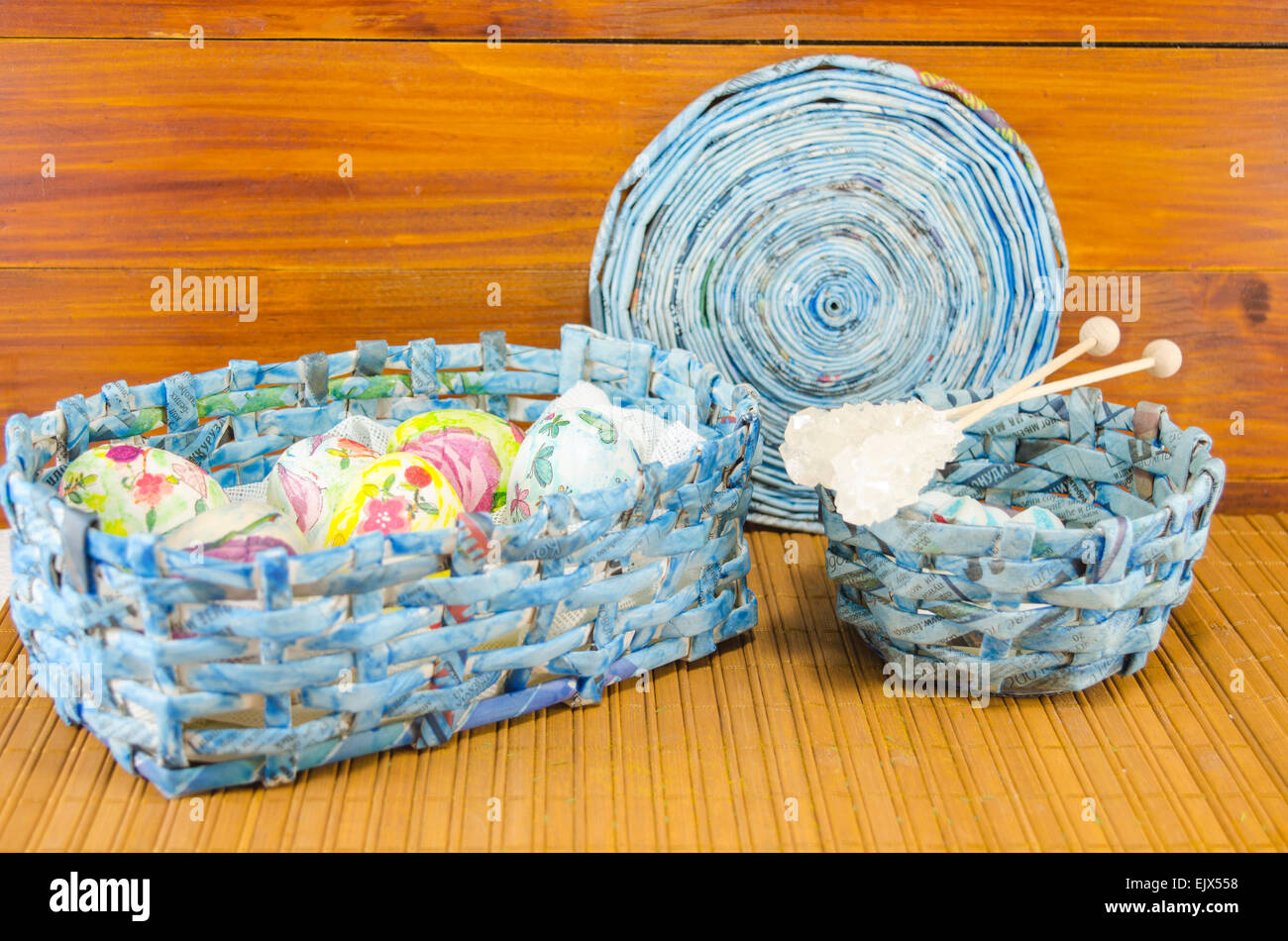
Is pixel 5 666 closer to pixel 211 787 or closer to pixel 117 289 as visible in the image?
pixel 211 787

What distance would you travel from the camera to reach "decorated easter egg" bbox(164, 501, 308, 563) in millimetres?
854

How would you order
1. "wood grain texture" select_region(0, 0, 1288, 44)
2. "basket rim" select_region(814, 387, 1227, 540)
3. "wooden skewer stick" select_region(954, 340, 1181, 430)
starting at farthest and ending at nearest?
1. "wood grain texture" select_region(0, 0, 1288, 44)
2. "wooden skewer stick" select_region(954, 340, 1181, 430)
3. "basket rim" select_region(814, 387, 1227, 540)

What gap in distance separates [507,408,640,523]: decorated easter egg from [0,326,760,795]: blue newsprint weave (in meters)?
0.08

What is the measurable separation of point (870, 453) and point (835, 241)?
1.51 ft

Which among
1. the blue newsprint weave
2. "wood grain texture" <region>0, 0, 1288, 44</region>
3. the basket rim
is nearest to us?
the blue newsprint weave

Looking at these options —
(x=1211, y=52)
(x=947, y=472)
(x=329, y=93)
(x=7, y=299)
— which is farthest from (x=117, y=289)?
(x=1211, y=52)

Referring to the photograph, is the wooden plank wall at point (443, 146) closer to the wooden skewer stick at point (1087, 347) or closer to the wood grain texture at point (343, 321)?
the wood grain texture at point (343, 321)

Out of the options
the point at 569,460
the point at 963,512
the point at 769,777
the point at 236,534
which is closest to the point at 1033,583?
the point at 963,512

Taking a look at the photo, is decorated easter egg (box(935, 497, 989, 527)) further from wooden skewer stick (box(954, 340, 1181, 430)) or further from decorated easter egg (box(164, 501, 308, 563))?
decorated easter egg (box(164, 501, 308, 563))

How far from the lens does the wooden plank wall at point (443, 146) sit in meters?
1.23

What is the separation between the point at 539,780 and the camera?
35.1 inches

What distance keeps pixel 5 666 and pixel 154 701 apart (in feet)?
1.08

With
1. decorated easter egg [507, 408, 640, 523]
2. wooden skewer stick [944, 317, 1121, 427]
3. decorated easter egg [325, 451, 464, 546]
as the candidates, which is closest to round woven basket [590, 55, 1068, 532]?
wooden skewer stick [944, 317, 1121, 427]

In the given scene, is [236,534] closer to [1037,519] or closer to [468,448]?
[468,448]
